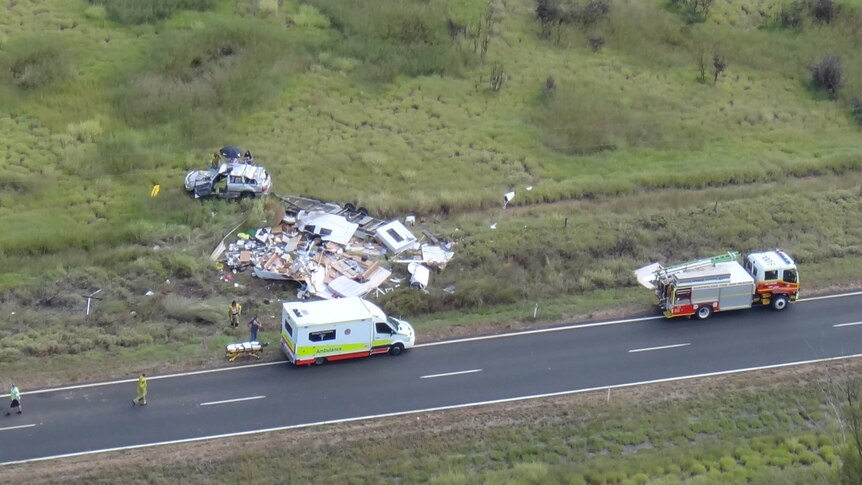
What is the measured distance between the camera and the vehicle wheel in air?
36938 mm

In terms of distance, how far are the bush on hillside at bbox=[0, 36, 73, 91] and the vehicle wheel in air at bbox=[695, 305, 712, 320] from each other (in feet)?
99.5

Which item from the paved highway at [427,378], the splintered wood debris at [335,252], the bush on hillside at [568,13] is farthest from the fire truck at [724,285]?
the bush on hillside at [568,13]

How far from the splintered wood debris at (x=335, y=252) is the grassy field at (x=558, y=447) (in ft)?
25.6

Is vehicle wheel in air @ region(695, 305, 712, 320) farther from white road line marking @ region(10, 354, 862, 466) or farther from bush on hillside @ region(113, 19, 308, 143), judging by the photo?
bush on hillside @ region(113, 19, 308, 143)

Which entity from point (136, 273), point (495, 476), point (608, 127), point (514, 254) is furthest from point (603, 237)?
point (136, 273)

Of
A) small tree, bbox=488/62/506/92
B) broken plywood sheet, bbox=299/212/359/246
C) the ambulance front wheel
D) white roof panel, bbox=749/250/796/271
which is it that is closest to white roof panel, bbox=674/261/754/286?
white roof panel, bbox=749/250/796/271

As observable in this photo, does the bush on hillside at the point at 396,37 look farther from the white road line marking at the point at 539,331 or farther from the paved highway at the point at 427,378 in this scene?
the paved highway at the point at 427,378

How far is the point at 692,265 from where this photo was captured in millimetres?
37094

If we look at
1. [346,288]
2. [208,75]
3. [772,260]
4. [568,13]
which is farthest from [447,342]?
[568,13]

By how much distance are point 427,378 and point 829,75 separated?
31.3 m

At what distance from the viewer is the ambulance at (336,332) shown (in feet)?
110

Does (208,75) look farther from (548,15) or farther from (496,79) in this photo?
(548,15)

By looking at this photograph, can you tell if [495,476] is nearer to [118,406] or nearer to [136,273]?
[118,406]

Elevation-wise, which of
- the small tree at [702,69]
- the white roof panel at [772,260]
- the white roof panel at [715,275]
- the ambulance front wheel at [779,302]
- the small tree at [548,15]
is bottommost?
the ambulance front wheel at [779,302]
